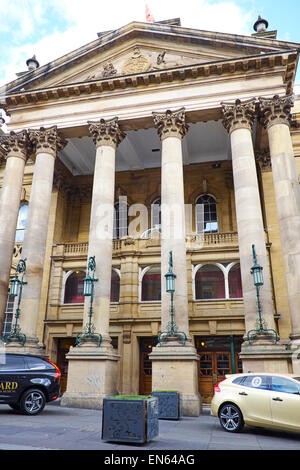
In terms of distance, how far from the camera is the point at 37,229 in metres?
18.1

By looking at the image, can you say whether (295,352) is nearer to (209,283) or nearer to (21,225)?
(209,283)

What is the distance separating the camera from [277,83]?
17.8 meters

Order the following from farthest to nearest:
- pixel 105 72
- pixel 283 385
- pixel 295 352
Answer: pixel 105 72
pixel 295 352
pixel 283 385

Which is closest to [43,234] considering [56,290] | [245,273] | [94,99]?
[56,290]

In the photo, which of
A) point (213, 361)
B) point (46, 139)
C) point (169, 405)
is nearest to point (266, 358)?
point (169, 405)

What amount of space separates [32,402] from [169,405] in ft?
14.3

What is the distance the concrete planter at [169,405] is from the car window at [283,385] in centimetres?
373

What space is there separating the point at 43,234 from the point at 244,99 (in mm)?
12241

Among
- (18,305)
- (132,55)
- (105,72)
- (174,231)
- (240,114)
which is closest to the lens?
(174,231)

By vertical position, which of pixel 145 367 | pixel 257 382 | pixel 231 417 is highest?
pixel 145 367

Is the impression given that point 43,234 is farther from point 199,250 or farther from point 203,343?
point 203,343

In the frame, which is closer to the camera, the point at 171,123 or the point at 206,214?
the point at 171,123

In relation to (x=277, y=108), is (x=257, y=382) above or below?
below
